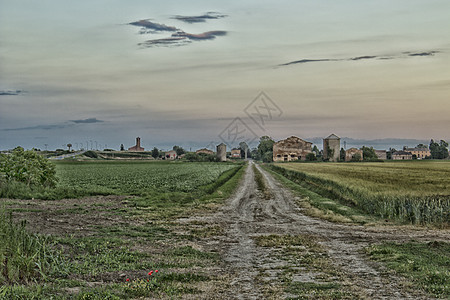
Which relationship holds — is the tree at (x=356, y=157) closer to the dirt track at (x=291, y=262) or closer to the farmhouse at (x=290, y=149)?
the farmhouse at (x=290, y=149)

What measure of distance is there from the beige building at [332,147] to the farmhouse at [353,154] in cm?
641

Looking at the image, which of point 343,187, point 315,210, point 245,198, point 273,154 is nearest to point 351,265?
point 315,210

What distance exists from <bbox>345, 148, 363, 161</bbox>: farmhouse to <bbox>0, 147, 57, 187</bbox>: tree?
138 metres

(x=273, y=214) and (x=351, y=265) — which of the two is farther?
(x=273, y=214)

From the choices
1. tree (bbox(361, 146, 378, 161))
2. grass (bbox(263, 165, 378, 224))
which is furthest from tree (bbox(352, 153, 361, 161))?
grass (bbox(263, 165, 378, 224))

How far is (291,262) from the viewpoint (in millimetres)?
10328

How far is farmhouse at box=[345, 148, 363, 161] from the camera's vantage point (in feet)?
499

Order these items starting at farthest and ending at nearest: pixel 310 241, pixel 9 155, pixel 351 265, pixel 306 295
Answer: pixel 9 155
pixel 310 241
pixel 351 265
pixel 306 295

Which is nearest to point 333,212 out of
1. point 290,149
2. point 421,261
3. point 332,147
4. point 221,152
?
point 421,261

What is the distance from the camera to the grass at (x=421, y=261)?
8266 millimetres

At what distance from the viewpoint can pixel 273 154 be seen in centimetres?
14975

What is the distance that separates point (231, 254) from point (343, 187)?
19981 mm

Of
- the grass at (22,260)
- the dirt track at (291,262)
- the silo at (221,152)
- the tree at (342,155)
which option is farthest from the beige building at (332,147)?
the grass at (22,260)

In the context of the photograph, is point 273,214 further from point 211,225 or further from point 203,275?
point 203,275
